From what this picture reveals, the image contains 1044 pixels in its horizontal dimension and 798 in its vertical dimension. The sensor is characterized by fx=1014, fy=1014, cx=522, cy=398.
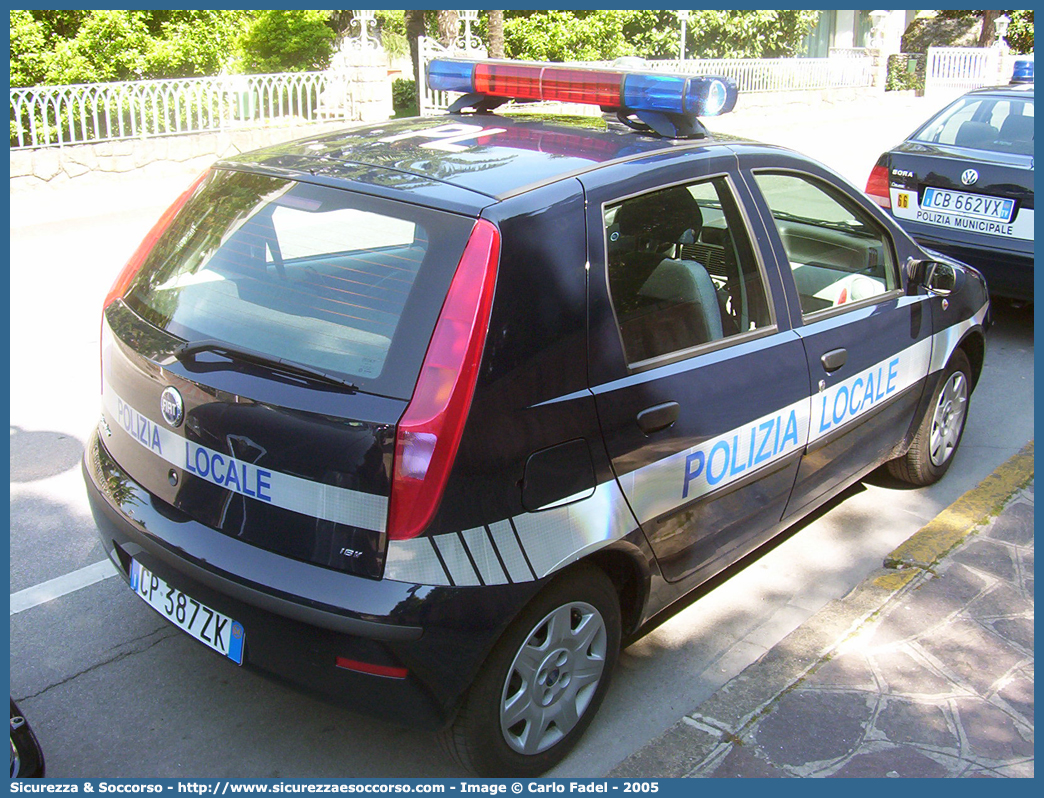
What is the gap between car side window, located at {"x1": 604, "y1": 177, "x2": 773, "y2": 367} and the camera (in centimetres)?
287

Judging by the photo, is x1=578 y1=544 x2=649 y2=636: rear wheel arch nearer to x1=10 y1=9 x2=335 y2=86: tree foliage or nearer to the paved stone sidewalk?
the paved stone sidewalk

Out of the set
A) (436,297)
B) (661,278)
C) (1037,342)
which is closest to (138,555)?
(436,297)

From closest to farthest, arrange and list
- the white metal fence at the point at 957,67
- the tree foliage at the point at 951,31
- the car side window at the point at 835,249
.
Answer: the car side window at the point at 835,249
the white metal fence at the point at 957,67
the tree foliage at the point at 951,31

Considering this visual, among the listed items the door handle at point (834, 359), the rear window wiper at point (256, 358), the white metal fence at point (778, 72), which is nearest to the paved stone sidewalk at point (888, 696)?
the door handle at point (834, 359)

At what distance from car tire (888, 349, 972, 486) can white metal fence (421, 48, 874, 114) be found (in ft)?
46.1

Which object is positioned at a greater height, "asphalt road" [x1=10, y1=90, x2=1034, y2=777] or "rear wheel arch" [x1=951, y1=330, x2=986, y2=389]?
"rear wheel arch" [x1=951, y1=330, x2=986, y2=389]

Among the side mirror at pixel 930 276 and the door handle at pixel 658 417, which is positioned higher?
the side mirror at pixel 930 276

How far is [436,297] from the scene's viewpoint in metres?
2.45

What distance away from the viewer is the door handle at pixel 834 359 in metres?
3.56

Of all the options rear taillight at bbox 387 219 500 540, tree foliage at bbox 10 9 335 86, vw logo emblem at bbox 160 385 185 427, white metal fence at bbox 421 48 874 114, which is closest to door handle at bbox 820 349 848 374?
rear taillight at bbox 387 219 500 540

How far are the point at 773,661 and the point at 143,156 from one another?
1221cm

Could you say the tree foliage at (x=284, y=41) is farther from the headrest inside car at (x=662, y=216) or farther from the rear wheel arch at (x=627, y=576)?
the rear wheel arch at (x=627, y=576)

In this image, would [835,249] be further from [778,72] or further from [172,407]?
[778,72]

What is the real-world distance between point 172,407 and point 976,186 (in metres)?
5.86
